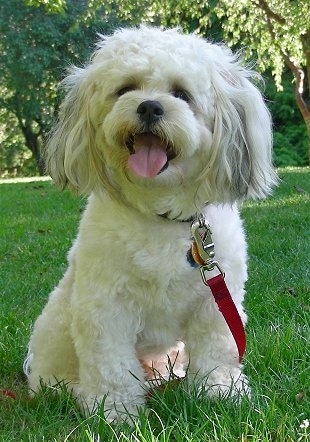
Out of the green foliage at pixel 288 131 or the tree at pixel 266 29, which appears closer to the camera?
the tree at pixel 266 29

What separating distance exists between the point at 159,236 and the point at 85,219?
358 millimetres

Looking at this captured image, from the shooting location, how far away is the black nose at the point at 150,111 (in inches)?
97.0

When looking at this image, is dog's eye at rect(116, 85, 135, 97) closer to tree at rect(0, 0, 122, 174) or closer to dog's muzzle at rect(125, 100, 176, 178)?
dog's muzzle at rect(125, 100, 176, 178)

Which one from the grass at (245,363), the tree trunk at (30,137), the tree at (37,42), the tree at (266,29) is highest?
the grass at (245,363)

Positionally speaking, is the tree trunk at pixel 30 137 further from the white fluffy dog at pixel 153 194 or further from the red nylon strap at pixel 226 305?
the red nylon strap at pixel 226 305

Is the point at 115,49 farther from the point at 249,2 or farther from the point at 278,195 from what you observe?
the point at 249,2

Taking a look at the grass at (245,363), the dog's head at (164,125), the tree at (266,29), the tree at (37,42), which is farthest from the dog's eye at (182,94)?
the tree at (37,42)

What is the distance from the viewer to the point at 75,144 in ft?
9.18

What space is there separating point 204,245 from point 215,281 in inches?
5.7

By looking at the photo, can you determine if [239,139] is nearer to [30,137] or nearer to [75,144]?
[75,144]

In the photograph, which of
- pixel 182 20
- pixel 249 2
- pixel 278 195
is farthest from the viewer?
pixel 182 20

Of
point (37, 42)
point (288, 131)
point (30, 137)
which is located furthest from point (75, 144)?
point (30, 137)

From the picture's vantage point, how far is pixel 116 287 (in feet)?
8.42

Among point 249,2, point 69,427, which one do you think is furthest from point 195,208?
point 249,2
